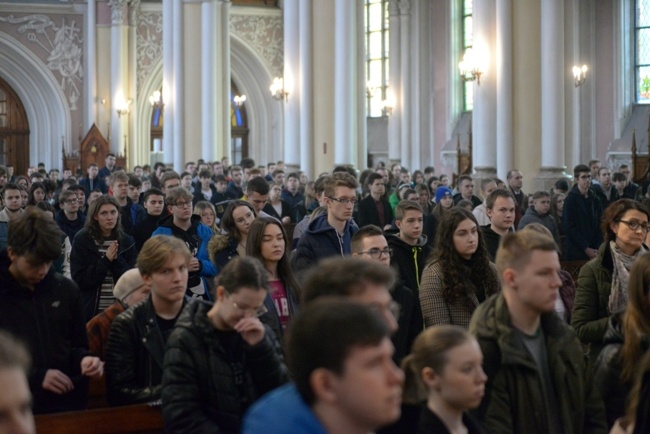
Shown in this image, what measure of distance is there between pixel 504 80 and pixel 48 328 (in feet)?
43.3

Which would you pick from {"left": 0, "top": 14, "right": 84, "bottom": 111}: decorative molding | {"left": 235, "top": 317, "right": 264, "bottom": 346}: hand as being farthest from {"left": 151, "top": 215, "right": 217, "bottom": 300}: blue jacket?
{"left": 0, "top": 14, "right": 84, "bottom": 111}: decorative molding

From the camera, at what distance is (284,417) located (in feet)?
8.80

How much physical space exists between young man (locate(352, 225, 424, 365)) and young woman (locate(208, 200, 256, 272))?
4.75 feet

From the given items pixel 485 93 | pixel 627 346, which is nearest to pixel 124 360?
pixel 627 346

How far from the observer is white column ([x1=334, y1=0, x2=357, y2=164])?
19.9m

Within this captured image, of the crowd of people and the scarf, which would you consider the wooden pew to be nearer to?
the crowd of people

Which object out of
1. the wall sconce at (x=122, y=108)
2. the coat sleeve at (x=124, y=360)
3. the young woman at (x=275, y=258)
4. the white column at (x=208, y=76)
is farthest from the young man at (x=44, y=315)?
the wall sconce at (x=122, y=108)

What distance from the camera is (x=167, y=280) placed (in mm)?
5316

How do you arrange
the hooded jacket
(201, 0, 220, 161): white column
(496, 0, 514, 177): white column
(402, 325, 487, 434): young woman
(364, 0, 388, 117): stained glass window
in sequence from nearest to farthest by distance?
1. (402, 325, 487, 434): young woman
2. the hooded jacket
3. (496, 0, 514, 177): white column
4. (201, 0, 220, 161): white column
5. (364, 0, 388, 117): stained glass window

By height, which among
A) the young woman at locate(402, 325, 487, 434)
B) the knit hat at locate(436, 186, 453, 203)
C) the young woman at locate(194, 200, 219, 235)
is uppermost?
the knit hat at locate(436, 186, 453, 203)

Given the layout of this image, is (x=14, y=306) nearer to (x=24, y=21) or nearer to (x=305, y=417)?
(x=305, y=417)

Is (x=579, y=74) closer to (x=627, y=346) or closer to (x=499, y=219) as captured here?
(x=499, y=219)

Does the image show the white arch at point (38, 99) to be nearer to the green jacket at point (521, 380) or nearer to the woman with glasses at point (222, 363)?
the woman with glasses at point (222, 363)

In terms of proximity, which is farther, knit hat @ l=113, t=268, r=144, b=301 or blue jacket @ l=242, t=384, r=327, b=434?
knit hat @ l=113, t=268, r=144, b=301
